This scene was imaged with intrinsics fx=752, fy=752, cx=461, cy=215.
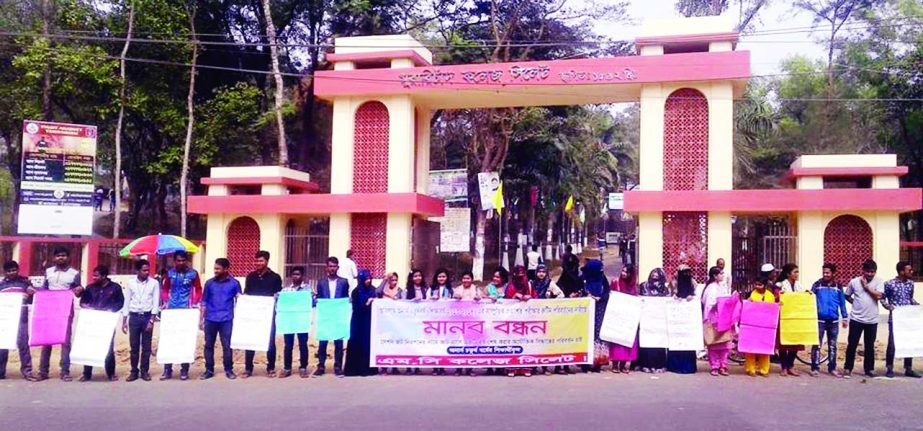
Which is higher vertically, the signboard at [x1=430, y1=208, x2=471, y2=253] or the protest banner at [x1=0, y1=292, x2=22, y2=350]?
the signboard at [x1=430, y1=208, x2=471, y2=253]

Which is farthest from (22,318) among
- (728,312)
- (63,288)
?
(728,312)

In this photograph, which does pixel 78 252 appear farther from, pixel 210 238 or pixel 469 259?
pixel 469 259

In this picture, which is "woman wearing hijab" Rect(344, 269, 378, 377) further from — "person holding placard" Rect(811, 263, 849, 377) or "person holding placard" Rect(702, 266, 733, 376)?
"person holding placard" Rect(811, 263, 849, 377)

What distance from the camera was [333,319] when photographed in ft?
32.9

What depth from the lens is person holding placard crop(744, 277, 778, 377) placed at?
9922 mm

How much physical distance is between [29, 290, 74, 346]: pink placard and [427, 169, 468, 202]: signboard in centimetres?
1515

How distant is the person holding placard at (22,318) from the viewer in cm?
974

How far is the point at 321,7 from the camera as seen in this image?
2739 centimetres

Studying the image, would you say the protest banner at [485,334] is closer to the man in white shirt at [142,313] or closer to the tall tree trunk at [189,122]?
the man in white shirt at [142,313]

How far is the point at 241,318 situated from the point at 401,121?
373 inches

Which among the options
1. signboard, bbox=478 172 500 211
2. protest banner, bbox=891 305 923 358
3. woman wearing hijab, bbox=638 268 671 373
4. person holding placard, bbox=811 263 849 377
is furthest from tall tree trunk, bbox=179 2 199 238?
protest banner, bbox=891 305 923 358

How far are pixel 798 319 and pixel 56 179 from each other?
1845 centimetres

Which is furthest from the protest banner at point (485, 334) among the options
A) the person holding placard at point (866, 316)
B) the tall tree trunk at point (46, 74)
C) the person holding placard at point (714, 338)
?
the tall tree trunk at point (46, 74)

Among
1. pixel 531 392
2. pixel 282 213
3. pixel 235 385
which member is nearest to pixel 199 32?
pixel 282 213
